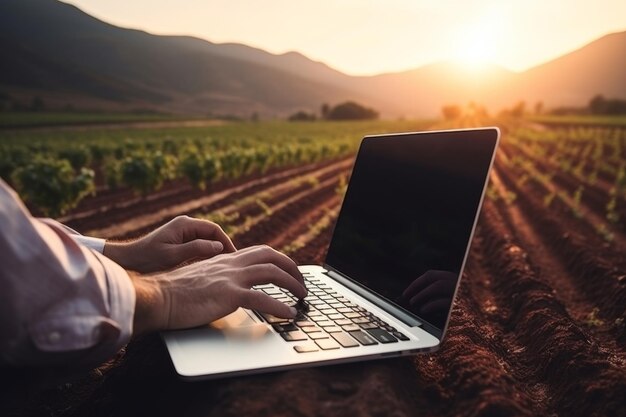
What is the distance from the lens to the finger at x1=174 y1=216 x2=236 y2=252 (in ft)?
6.63

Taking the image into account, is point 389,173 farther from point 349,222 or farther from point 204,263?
point 204,263

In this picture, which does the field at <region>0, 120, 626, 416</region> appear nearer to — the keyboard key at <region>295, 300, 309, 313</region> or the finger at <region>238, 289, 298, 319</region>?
the finger at <region>238, 289, 298, 319</region>

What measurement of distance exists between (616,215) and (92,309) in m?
10.0

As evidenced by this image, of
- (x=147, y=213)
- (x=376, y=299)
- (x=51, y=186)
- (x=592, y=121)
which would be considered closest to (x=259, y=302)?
(x=376, y=299)

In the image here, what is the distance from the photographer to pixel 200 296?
1468mm

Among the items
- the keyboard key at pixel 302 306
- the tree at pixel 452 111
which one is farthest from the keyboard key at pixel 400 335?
the tree at pixel 452 111

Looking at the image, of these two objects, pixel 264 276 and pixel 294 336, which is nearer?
pixel 294 336

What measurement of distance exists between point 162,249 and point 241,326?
0.55 metres

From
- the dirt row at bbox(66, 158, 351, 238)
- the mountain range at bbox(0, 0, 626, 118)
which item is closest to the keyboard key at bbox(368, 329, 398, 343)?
the dirt row at bbox(66, 158, 351, 238)

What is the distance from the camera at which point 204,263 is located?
165cm

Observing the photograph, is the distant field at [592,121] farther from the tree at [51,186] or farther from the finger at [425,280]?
the finger at [425,280]

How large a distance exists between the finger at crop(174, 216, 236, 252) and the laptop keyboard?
13.3 inches

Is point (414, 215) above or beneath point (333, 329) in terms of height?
above

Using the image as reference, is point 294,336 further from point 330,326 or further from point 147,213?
point 147,213
